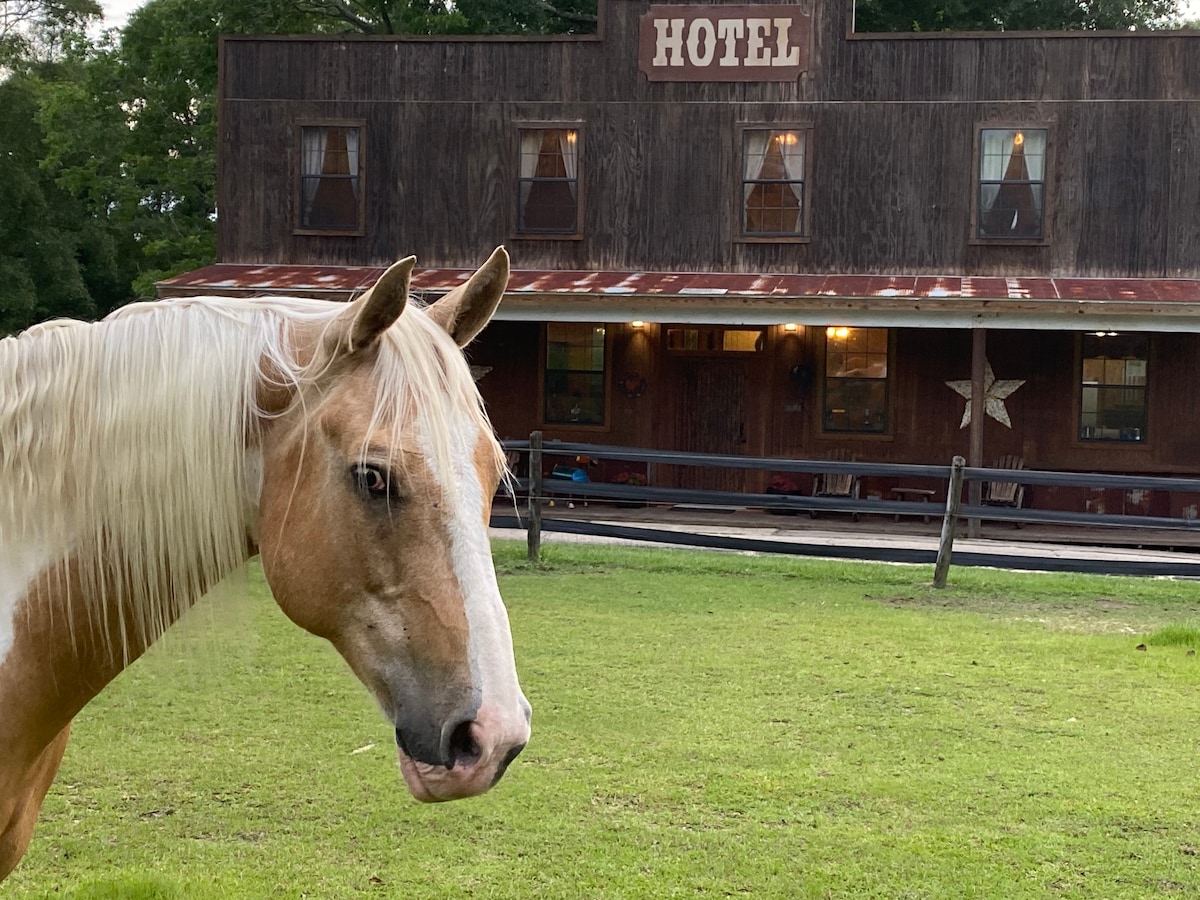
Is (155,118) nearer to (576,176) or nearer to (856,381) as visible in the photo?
(576,176)

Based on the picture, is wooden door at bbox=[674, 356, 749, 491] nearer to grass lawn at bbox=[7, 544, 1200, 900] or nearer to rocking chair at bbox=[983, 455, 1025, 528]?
rocking chair at bbox=[983, 455, 1025, 528]

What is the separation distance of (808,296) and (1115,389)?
474 cm

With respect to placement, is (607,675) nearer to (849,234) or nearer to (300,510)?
(300,510)

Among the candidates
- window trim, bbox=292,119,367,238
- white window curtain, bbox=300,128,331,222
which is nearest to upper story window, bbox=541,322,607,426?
window trim, bbox=292,119,367,238

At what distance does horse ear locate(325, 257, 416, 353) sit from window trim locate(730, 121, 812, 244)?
15.7 m

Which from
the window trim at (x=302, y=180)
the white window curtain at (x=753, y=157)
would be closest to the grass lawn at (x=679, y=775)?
the white window curtain at (x=753, y=157)

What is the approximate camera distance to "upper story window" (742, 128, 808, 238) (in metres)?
17.3

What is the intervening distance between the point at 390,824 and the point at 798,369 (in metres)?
13.6

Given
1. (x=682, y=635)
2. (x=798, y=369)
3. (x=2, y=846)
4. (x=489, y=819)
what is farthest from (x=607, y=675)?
(x=798, y=369)

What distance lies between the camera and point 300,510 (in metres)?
2.03

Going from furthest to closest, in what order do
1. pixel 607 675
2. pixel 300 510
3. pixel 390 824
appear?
pixel 607 675 → pixel 390 824 → pixel 300 510

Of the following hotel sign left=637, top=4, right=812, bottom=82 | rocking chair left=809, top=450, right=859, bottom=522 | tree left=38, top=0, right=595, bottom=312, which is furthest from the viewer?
tree left=38, top=0, right=595, bottom=312

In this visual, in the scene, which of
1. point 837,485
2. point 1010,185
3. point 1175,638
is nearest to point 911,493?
point 837,485

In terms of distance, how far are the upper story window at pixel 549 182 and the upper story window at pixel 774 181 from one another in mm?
2445
